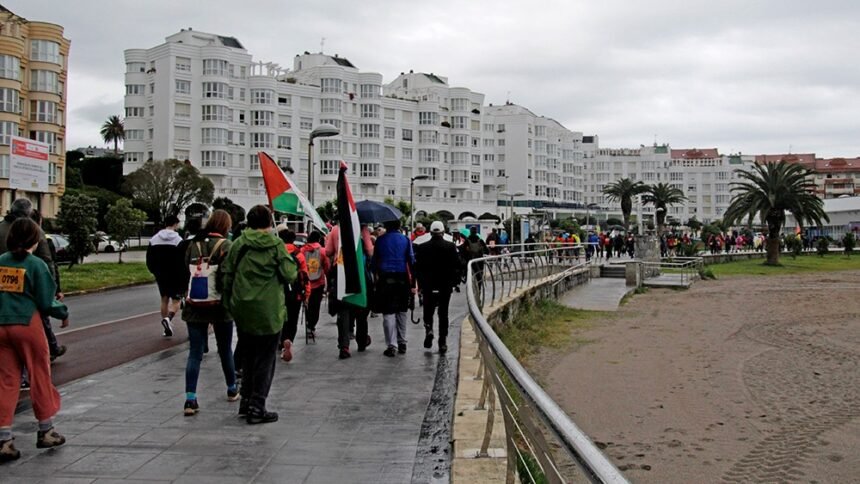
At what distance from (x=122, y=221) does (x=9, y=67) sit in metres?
30.8

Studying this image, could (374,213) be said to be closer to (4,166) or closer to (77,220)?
(77,220)

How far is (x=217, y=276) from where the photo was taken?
23.5ft

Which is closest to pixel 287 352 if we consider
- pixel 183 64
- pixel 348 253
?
pixel 348 253

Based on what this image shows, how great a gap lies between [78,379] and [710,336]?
14.3 meters

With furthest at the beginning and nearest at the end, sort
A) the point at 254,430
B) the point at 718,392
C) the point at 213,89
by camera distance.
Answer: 1. the point at 213,89
2. the point at 718,392
3. the point at 254,430

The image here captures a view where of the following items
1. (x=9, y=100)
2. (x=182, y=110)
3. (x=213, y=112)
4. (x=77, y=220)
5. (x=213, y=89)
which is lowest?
(x=77, y=220)

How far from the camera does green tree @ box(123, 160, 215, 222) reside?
198 ft

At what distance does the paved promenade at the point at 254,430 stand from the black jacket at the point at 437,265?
1.51m

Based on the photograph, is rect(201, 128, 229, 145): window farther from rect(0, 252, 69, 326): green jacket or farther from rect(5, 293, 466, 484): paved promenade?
rect(0, 252, 69, 326): green jacket

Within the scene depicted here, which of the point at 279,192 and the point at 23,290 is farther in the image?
the point at 279,192

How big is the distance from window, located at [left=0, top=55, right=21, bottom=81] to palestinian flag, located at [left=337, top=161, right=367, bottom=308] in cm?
5605

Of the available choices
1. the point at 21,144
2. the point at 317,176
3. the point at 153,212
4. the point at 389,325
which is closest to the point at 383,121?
the point at 317,176

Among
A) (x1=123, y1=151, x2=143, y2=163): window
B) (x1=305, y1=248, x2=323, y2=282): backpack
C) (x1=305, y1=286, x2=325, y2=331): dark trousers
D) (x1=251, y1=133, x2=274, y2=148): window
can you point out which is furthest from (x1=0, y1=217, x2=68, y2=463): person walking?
(x1=251, y1=133, x2=274, y2=148): window

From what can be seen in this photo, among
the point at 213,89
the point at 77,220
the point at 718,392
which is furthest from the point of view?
the point at 213,89
